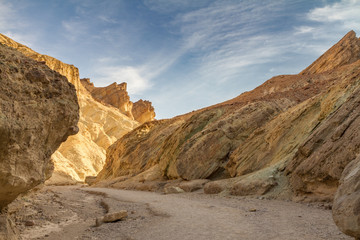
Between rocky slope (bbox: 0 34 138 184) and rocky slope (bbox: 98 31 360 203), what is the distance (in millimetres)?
16899

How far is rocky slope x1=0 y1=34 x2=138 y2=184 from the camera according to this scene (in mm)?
55350

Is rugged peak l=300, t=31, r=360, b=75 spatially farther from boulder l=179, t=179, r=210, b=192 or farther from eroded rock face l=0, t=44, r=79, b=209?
eroded rock face l=0, t=44, r=79, b=209

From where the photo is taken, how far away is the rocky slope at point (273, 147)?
12469mm

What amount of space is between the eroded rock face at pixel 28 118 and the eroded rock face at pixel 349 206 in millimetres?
6310

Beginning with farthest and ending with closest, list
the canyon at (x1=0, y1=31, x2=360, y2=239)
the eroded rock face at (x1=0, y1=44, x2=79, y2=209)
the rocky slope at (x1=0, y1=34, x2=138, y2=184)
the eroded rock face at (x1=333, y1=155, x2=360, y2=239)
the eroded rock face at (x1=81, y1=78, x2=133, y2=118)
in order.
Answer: the eroded rock face at (x1=81, y1=78, x2=133, y2=118), the rocky slope at (x1=0, y1=34, x2=138, y2=184), the canyon at (x1=0, y1=31, x2=360, y2=239), the eroded rock face at (x1=0, y1=44, x2=79, y2=209), the eroded rock face at (x1=333, y1=155, x2=360, y2=239)

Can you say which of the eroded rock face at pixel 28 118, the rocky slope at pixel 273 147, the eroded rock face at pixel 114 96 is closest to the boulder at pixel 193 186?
the rocky slope at pixel 273 147

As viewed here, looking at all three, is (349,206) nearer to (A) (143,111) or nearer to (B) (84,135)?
(B) (84,135)

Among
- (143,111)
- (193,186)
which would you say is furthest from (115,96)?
(193,186)

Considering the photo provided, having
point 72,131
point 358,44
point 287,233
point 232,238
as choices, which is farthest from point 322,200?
point 358,44

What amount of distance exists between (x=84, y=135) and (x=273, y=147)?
62088 mm

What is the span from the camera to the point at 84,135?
72375mm

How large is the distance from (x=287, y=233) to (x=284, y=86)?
43.2 metres

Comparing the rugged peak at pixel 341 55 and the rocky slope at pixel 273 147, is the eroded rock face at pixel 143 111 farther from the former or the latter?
the rugged peak at pixel 341 55

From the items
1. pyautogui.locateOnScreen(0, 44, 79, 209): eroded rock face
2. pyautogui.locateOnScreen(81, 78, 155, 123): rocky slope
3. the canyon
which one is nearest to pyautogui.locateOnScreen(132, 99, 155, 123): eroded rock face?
pyautogui.locateOnScreen(81, 78, 155, 123): rocky slope
